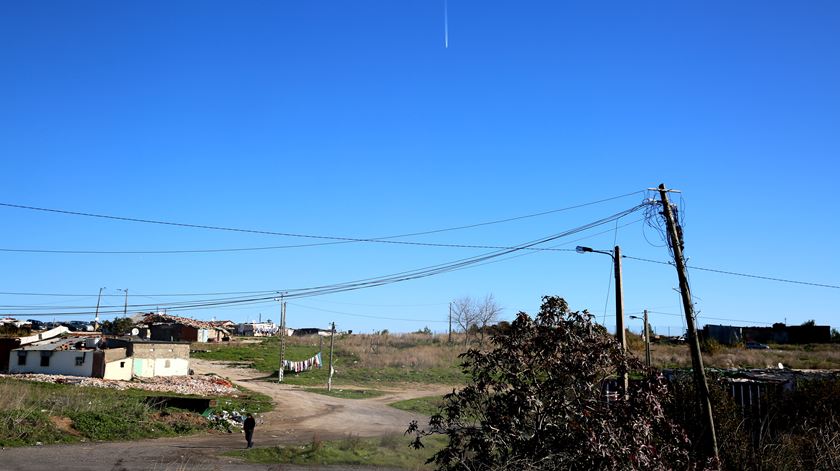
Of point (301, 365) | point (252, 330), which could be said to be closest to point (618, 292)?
point (301, 365)

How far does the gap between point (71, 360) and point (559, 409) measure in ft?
177

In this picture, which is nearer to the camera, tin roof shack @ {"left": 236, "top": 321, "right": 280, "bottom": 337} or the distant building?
the distant building

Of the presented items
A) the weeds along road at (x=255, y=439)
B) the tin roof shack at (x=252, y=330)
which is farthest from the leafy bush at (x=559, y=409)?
the tin roof shack at (x=252, y=330)

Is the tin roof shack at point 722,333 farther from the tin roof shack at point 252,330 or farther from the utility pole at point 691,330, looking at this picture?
the tin roof shack at point 252,330

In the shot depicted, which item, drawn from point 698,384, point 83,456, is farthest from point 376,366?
point 698,384

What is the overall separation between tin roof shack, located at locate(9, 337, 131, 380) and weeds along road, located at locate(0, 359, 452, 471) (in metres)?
10.4

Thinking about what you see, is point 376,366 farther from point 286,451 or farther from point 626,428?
point 626,428

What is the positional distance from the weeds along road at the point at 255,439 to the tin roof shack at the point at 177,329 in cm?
3585

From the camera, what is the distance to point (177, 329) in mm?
97062

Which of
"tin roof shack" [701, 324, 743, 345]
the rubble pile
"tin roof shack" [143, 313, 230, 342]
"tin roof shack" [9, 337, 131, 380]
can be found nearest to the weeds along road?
the rubble pile

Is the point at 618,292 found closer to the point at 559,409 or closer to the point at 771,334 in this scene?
the point at 559,409

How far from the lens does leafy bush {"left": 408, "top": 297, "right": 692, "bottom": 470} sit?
10.1 metres

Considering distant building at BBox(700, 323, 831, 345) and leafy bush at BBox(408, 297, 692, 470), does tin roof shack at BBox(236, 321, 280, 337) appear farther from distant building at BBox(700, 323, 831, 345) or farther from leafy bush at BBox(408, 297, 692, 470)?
leafy bush at BBox(408, 297, 692, 470)

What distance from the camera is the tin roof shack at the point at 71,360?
5469 centimetres
